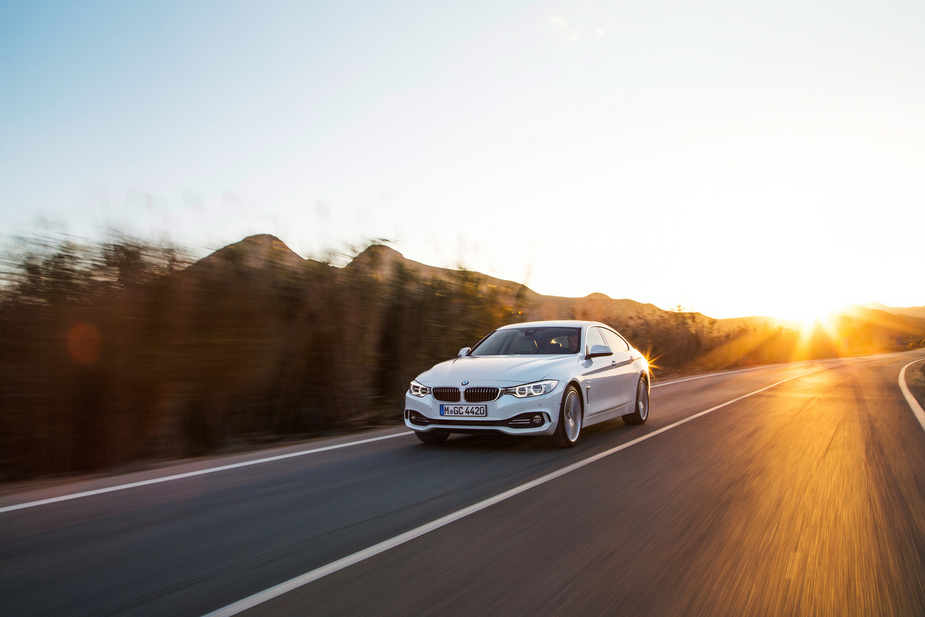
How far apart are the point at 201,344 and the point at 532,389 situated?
3979 mm

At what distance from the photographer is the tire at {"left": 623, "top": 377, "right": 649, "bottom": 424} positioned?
407 inches

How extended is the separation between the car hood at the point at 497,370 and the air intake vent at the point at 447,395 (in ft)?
0.26

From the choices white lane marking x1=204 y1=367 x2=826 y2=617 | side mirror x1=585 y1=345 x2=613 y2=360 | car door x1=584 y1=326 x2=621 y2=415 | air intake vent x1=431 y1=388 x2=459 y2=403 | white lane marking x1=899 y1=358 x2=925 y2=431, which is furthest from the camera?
white lane marking x1=899 y1=358 x2=925 y2=431

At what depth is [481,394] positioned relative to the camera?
A: 7.59 metres

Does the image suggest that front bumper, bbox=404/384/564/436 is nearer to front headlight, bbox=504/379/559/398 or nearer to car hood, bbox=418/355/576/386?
front headlight, bbox=504/379/559/398

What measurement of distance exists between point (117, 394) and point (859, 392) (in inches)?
639

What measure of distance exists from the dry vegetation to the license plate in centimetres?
290

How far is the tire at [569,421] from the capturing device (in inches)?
307

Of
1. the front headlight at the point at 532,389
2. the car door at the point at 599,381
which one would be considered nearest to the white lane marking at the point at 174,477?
the front headlight at the point at 532,389

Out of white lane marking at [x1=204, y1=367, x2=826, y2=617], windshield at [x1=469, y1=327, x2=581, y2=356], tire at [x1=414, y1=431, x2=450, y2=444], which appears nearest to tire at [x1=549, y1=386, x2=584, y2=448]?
white lane marking at [x1=204, y1=367, x2=826, y2=617]

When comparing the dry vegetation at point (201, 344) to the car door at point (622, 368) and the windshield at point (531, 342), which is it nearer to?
the windshield at point (531, 342)

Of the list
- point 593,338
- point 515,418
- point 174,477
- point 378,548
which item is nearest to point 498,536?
point 378,548

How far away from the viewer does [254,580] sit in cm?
364

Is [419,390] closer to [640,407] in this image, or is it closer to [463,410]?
[463,410]
